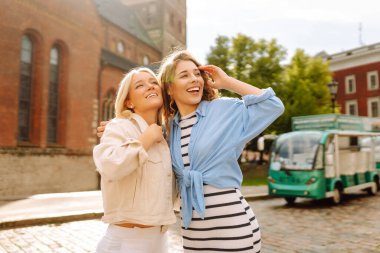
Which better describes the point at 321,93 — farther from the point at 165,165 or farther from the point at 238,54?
the point at 165,165

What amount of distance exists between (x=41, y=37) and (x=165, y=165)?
20117mm

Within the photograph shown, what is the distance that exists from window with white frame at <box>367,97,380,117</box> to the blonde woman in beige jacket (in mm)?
42702

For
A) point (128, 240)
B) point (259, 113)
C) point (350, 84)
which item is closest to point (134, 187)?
point (128, 240)

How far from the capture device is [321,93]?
30.8 metres

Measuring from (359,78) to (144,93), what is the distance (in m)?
43.0

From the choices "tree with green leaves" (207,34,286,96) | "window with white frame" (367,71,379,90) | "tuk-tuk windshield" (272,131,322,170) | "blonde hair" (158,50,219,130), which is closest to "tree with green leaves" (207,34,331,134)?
"tree with green leaves" (207,34,286,96)

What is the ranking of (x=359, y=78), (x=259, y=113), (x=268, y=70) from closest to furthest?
(x=259, y=113), (x=268, y=70), (x=359, y=78)

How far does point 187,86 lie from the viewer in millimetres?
2393

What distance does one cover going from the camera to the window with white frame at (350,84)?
1633 inches

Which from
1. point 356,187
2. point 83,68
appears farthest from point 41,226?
point 83,68

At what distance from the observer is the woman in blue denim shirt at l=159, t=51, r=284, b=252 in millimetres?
2107

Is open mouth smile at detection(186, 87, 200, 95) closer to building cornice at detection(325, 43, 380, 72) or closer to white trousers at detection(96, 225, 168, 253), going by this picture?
white trousers at detection(96, 225, 168, 253)

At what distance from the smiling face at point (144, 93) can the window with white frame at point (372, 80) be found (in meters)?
42.0

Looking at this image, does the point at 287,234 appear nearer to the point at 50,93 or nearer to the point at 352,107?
the point at 50,93
